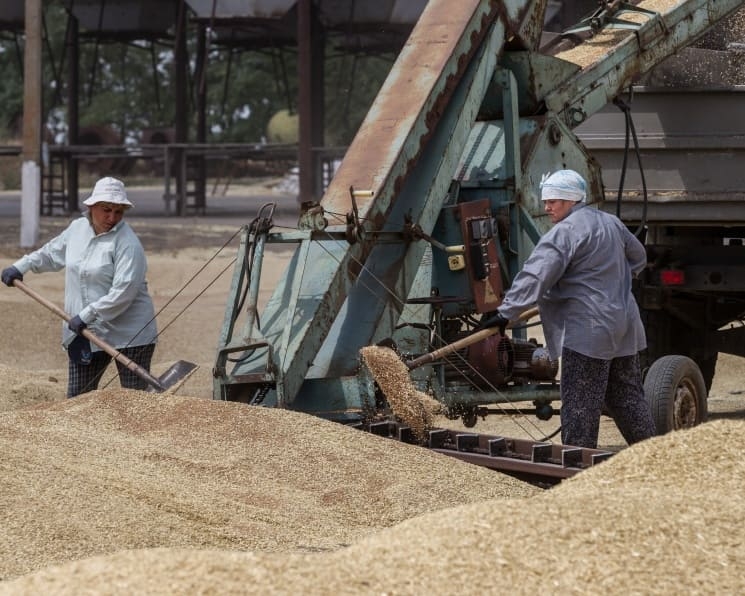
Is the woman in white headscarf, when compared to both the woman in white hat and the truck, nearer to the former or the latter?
the truck

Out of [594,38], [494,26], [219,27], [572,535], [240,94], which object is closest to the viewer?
[572,535]

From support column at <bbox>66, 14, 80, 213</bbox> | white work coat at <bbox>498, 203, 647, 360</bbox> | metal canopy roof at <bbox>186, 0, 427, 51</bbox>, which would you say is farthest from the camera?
support column at <bbox>66, 14, 80, 213</bbox>

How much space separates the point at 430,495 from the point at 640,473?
93 cm

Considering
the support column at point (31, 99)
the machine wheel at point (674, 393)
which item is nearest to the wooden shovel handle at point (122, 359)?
the machine wheel at point (674, 393)

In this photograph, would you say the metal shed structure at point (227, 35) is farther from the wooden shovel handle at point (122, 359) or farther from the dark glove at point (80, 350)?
the wooden shovel handle at point (122, 359)

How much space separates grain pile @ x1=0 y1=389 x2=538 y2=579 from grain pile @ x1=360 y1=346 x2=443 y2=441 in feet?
0.98

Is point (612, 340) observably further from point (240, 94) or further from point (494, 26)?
point (240, 94)

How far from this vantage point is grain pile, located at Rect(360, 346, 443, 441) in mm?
6531

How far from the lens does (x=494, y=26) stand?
24.6 ft

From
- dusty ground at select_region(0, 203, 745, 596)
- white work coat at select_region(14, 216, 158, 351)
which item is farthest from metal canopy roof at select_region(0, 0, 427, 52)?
dusty ground at select_region(0, 203, 745, 596)

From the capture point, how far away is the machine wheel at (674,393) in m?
7.43

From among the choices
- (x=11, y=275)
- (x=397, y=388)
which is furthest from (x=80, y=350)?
(x=397, y=388)

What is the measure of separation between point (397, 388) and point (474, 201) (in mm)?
1160

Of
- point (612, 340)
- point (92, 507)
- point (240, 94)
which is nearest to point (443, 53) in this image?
point (612, 340)
